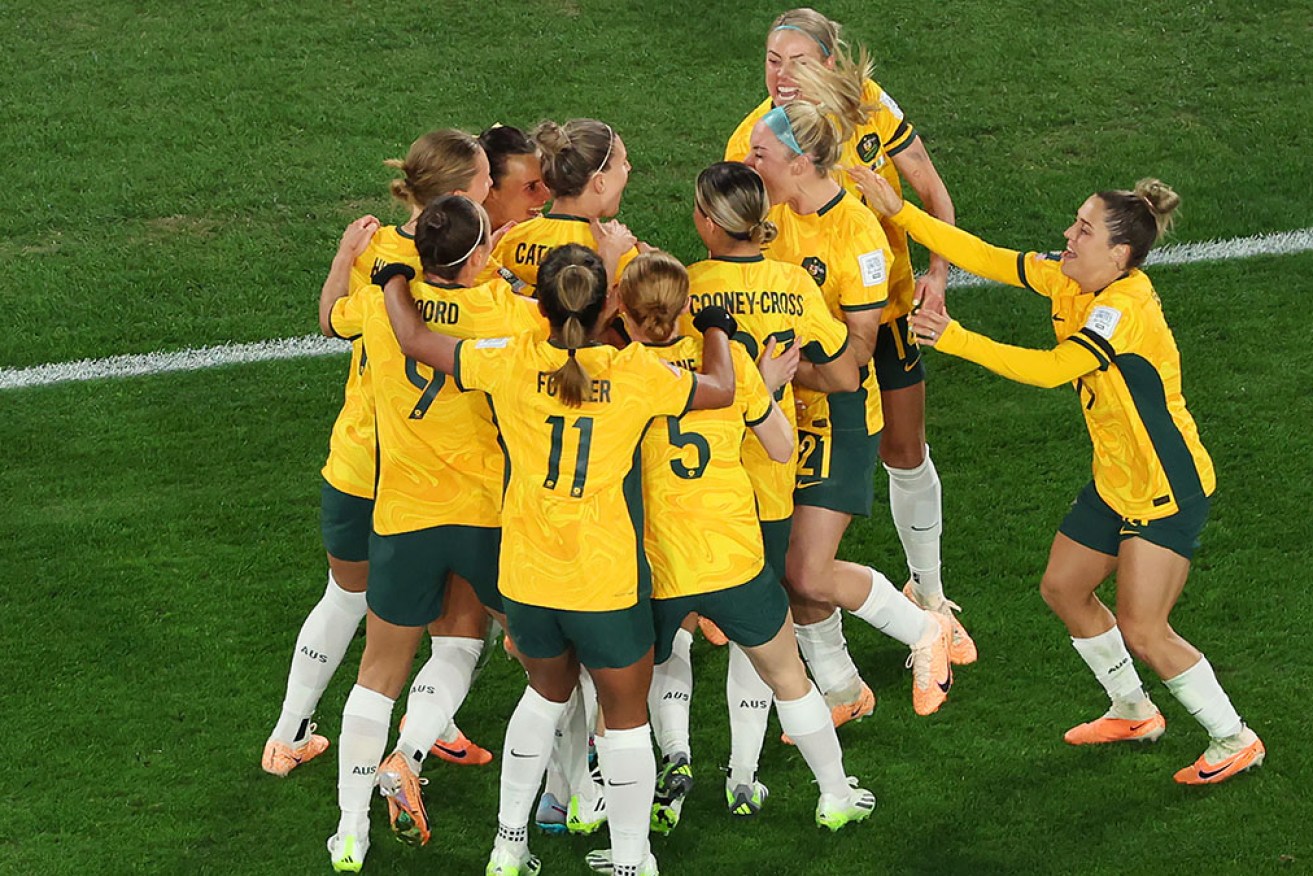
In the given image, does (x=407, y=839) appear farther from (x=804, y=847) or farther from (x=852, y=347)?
(x=852, y=347)

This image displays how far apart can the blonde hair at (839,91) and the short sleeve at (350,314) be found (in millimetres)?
1639

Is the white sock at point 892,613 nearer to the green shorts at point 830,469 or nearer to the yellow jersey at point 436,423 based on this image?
the green shorts at point 830,469

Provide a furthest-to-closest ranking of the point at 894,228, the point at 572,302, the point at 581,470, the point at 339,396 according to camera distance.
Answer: the point at 339,396 < the point at 894,228 < the point at 581,470 < the point at 572,302

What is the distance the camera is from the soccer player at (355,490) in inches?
207

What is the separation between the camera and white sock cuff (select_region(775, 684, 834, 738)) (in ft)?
17.4

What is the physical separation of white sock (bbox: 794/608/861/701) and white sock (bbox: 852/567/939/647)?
134 mm

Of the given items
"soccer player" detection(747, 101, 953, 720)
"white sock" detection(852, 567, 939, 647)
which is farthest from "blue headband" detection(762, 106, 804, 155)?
"white sock" detection(852, 567, 939, 647)

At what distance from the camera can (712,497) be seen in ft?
16.4

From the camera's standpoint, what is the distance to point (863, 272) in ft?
18.2

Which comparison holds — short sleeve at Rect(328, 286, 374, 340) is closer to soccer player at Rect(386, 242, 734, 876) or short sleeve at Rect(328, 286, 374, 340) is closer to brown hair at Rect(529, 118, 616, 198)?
soccer player at Rect(386, 242, 734, 876)

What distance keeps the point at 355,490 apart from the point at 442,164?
1.08 metres

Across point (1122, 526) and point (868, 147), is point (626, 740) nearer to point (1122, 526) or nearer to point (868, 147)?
point (1122, 526)

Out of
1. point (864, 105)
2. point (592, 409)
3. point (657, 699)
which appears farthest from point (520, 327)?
point (864, 105)

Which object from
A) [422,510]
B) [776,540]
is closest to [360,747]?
[422,510]
